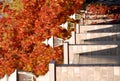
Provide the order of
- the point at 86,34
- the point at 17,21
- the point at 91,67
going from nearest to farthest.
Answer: the point at 91,67 < the point at 86,34 < the point at 17,21

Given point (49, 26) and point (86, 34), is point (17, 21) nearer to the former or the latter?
point (49, 26)

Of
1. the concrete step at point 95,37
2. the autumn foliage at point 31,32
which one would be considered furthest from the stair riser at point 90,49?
the autumn foliage at point 31,32

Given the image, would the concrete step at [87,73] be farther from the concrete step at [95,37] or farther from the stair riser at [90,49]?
the concrete step at [95,37]

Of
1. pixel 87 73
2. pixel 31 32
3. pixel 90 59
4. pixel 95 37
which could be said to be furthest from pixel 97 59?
pixel 31 32

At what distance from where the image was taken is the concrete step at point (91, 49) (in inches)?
955

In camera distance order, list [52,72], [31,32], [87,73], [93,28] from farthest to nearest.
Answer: [31,32] < [93,28] < [87,73] < [52,72]

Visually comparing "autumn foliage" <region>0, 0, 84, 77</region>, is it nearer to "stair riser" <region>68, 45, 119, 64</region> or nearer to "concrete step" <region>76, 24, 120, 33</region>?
"concrete step" <region>76, 24, 120, 33</region>

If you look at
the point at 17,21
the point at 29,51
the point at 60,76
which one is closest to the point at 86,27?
the point at 29,51

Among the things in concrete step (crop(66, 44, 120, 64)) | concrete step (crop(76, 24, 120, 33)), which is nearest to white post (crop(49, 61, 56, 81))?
concrete step (crop(66, 44, 120, 64))

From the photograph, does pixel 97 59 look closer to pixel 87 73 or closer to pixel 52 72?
pixel 87 73

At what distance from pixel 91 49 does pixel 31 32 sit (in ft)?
36.4

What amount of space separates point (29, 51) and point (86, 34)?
24.7 feet

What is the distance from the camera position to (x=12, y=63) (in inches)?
1248

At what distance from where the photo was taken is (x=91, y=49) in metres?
24.3
